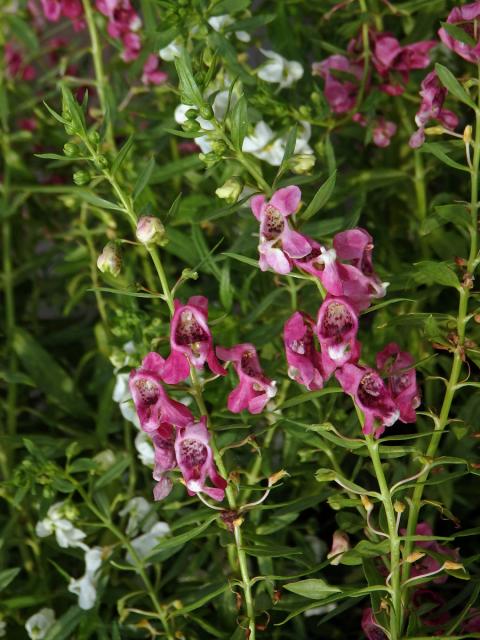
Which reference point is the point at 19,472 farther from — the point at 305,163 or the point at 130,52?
the point at 130,52

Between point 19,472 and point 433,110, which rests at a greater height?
point 433,110

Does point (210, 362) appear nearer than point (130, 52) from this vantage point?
Yes

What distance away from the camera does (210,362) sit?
0.64 meters

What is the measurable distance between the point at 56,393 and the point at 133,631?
264 millimetres

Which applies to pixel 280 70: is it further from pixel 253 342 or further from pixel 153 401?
pixel 153 401

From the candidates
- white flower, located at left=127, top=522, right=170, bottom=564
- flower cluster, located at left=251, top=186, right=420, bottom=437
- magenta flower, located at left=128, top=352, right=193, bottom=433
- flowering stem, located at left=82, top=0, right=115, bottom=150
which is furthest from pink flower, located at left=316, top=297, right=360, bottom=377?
flowering stem, located at left=82, top=0, right=115, bottom=150

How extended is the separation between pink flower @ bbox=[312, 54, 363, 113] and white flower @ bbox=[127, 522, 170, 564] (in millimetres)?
419

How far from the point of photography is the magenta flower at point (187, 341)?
2.04ft

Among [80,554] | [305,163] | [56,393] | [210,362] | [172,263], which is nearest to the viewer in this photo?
[210,362]

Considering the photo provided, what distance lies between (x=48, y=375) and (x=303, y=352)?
0.46 metres

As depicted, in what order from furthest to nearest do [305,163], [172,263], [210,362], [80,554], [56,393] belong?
[172,263] → [56,393] → [80,554] → [305,163] → [210,362]

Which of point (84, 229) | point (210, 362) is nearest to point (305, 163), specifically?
point (210, 362)

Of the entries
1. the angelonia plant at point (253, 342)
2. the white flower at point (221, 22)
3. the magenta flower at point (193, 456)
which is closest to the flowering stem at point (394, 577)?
the angelonia plant at point (253, 342)

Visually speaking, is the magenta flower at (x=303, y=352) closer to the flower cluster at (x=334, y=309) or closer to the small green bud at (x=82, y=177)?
the flower cluster at (x=334, y=309)
